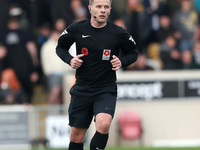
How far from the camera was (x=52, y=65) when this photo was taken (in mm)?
14297

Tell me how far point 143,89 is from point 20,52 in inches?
117

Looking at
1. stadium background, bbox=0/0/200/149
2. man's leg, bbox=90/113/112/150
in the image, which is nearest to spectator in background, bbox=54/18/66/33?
stadium background, bbox=0/0/200/149

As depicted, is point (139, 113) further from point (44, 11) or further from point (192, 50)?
point (44, 11)

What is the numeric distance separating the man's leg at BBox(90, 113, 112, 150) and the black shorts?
0.15m

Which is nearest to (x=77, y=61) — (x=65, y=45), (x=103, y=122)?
(x=65, y=45)

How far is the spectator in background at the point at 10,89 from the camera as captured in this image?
46.1 feet

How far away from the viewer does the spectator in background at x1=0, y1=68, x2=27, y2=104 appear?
14.1 metres

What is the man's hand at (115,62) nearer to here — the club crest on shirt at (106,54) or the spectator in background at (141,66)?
the club crest on shirt at (106,54)

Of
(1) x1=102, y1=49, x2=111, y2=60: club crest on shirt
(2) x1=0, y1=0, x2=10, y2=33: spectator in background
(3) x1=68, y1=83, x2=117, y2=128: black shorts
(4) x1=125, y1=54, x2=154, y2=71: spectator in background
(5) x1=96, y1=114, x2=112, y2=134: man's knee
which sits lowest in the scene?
(5) x1=96, y1=114, x2=112, y2=134: man's knee

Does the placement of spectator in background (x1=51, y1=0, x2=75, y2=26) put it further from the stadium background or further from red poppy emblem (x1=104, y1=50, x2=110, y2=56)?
red poppy emblem (x1=104, y1=50, x2=110, y2=56)

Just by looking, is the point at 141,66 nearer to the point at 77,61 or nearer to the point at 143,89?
the point at 143,89

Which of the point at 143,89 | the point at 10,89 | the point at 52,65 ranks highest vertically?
the point at 52,65

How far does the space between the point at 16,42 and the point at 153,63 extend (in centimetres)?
332

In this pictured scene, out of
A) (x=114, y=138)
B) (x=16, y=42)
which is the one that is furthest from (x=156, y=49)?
(x=16, y=42)
